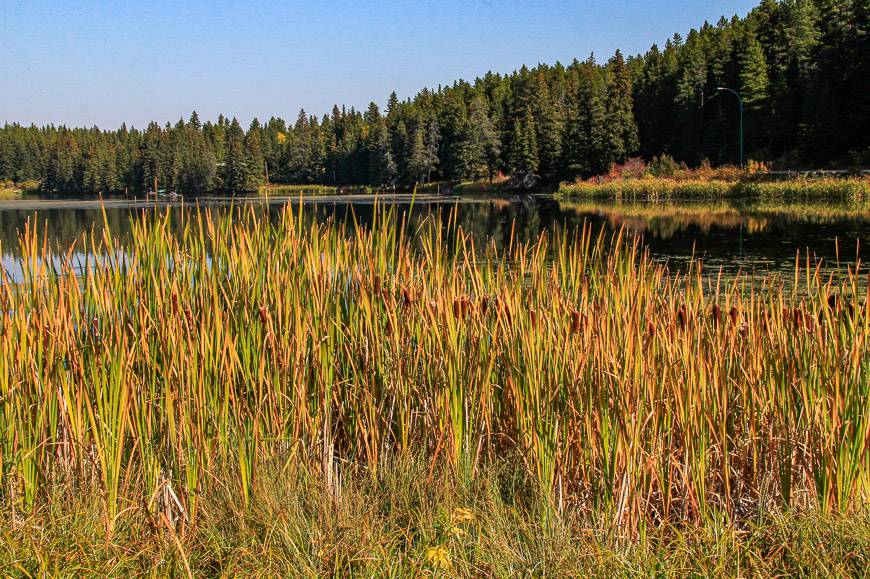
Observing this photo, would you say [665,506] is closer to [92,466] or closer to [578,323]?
[578,323]

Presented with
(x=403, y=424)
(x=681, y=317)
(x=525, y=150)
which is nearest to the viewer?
(x=403, y=424)

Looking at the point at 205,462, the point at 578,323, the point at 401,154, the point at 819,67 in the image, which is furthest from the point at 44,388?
the point at 401,154

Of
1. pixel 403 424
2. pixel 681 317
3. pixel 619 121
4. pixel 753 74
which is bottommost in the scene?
pixel 403 424

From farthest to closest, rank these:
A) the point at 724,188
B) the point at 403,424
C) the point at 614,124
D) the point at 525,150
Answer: the point at 525,150 < the point at 614,124 < the point at 724,188 < the point at 403,424

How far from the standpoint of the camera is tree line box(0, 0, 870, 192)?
50.2 m

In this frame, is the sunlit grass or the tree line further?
the tree line

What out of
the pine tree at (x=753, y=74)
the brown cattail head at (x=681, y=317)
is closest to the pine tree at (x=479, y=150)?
the pine tree at (x=753, y=74)

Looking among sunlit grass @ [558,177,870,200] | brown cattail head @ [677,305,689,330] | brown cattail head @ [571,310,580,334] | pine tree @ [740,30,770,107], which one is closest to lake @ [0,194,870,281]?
sunlit grass @ [558,177,870,200]

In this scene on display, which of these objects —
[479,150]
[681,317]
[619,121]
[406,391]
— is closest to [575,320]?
[681,317]

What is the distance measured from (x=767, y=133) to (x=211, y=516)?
6012 cm

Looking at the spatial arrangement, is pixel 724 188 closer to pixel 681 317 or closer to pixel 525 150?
pixel 525 150

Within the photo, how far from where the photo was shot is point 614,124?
5894 cm

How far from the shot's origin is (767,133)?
184 feet

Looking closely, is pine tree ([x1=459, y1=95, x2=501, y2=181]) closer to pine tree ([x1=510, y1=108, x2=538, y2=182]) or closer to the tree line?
the tree line
